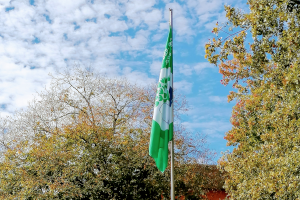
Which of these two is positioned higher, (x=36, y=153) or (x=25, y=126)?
(x=25, y=126)

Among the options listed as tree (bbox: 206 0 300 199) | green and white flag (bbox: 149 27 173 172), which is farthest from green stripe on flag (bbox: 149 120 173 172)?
tree (bbox: 206 0 300 199)

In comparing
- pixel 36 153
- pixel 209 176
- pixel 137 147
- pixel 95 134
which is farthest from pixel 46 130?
pixel 209 176

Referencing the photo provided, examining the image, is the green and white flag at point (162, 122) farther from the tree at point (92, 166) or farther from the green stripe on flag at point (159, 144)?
the tree at point (92, 166)

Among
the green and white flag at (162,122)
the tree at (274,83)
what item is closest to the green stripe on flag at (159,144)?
the green and white flag at (162,122)

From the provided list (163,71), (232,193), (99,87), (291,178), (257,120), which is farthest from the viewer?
(99,87)

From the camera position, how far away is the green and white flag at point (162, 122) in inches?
229

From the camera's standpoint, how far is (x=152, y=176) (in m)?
10.9

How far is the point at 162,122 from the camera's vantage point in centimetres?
594

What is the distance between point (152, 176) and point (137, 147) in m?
1.30

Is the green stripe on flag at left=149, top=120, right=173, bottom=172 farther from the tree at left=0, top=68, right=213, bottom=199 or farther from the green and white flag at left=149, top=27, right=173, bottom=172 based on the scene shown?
the tree at left=0, top=68, right=213, bottom=199

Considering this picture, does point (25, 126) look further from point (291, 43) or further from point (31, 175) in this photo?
point (291, 43)

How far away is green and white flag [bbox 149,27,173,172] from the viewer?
5.81 metres

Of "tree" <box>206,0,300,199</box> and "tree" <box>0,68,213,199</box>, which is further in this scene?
"tree" <box>0,68,213,199</box>

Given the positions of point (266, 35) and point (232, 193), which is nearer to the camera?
point (266, 35)
